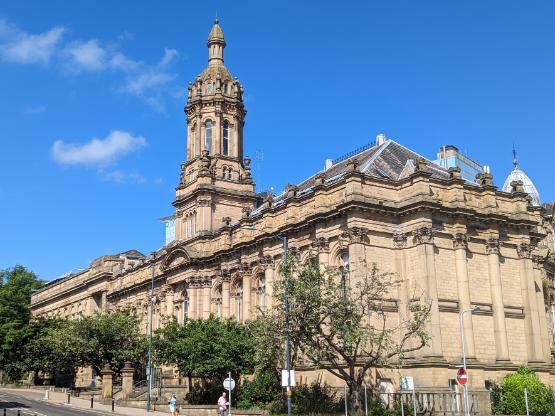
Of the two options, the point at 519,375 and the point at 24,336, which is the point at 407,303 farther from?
the point at 24,336

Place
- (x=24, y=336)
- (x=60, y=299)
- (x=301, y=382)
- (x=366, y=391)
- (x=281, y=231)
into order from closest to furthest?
1. (x=366, y=391)
2. (x=301, y=382)
3. (x=281, y=231)
4. (x=24, y=336)
5. (x=60, y=299)

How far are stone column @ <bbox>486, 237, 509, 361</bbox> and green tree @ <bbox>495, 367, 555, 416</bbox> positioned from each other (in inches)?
109

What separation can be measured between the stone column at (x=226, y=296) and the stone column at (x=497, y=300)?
22750 mm

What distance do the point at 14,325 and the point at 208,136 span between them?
30576 millimetres

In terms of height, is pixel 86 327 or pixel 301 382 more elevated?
pixel 86 327

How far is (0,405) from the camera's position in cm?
5038

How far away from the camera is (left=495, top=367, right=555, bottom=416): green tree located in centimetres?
Result: 4500

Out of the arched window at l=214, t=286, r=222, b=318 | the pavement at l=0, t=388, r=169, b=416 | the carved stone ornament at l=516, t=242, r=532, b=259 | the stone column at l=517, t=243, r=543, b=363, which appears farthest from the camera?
the arched window at l=214, t=286, r=222, b=318

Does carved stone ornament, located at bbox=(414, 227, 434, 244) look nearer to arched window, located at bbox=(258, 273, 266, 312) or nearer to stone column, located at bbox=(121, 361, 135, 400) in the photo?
arched window, located at bbox=(258, 273, 266, 312)

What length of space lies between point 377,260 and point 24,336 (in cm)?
4785

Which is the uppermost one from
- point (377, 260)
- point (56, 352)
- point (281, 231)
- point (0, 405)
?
point (281, 231)

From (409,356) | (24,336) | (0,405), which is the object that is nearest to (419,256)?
(409,356)

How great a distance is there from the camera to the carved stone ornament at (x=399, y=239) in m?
48.4

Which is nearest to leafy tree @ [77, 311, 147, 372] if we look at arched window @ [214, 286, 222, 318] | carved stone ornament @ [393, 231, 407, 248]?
arched window @ [214, 286, 222, 318]
